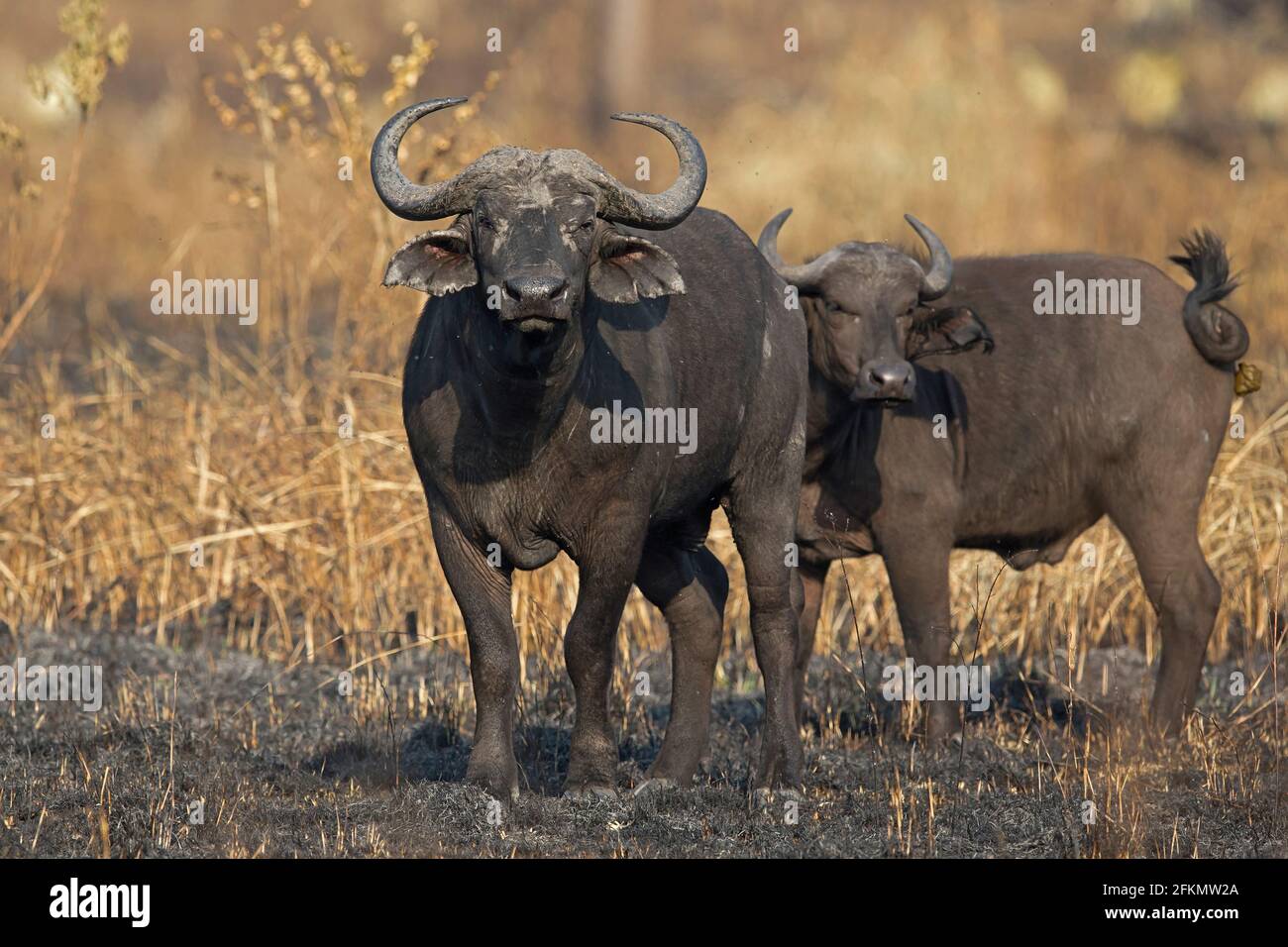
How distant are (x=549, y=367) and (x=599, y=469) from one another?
454 millimetres

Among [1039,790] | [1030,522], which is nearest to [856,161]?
[1030,522]

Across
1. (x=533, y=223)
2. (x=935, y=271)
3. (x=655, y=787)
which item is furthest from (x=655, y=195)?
(x=935, y=271)

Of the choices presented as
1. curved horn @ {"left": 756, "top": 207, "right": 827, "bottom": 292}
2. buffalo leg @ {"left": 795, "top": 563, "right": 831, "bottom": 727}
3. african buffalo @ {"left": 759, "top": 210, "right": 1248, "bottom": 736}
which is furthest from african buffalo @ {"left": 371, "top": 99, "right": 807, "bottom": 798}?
african buffalo @ {"left": 759, "top": 210, "right": 1248, "bottom": 736}

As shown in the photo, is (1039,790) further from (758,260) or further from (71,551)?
(71,551)

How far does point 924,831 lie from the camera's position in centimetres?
630

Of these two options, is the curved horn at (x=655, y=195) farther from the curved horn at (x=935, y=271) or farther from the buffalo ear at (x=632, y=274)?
the curved horn at (x=935, y=271)

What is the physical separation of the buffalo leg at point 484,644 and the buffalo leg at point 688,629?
93 centimetres

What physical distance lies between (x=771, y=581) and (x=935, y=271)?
1863 millimetres

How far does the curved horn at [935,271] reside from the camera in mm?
8375

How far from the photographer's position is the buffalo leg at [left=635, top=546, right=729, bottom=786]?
7.25 meters

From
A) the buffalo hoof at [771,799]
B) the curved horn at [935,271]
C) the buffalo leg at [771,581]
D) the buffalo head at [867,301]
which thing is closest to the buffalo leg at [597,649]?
the buffalo hoof at [771,799]

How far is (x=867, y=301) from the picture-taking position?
828 cm

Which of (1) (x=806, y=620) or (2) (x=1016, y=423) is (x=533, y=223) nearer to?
(1) (x=806, y=620)

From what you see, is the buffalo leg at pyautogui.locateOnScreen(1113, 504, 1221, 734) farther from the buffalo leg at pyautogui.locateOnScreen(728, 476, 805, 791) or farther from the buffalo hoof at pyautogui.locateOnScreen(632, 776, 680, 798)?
the buffalo hoof at pyautogui.locateOnScreen(632, 776, 680, 798)
